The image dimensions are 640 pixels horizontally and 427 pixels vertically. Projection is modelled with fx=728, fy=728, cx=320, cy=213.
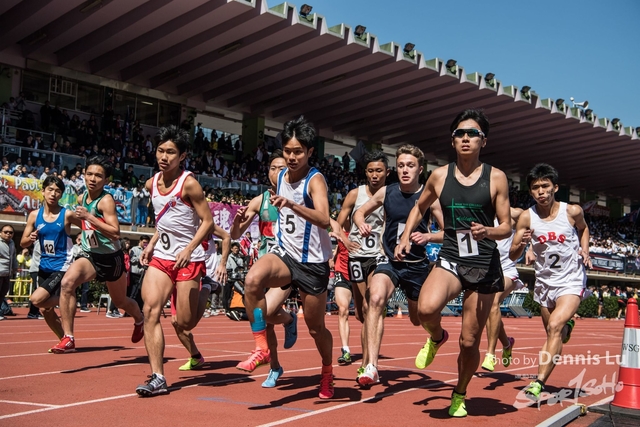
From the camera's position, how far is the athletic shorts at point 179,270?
658cm

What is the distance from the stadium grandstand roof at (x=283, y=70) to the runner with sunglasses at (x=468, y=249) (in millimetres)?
21416

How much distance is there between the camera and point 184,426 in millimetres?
4902

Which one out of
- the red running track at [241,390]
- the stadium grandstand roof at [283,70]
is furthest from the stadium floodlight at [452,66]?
the red running track at [241,390]

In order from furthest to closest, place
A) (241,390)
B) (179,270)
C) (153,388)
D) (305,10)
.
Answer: (305,10) → (179,270) → (241,390) → (153,388)

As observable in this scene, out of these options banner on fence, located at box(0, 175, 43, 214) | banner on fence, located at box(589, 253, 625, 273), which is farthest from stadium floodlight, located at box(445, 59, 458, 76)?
banner on fence, located at box(0, 175, 43, 214)

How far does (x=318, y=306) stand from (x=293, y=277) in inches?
12.5

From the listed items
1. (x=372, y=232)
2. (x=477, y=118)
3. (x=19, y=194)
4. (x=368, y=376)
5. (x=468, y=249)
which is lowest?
(x=368, y=376)

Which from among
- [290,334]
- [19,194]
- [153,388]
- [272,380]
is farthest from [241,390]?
[19,194]

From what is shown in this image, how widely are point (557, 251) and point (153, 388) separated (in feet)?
14.0

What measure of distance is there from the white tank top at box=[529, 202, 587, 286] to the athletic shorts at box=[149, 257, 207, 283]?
3.48 metres

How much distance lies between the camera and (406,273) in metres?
7.36

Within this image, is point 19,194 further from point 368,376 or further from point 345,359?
point 368,376

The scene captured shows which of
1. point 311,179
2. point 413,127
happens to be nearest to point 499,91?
point 413,127

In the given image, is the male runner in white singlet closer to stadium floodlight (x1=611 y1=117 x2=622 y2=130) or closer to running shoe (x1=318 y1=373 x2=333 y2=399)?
running shoe (x1=318 y1=373 x2=333 y2=399)
